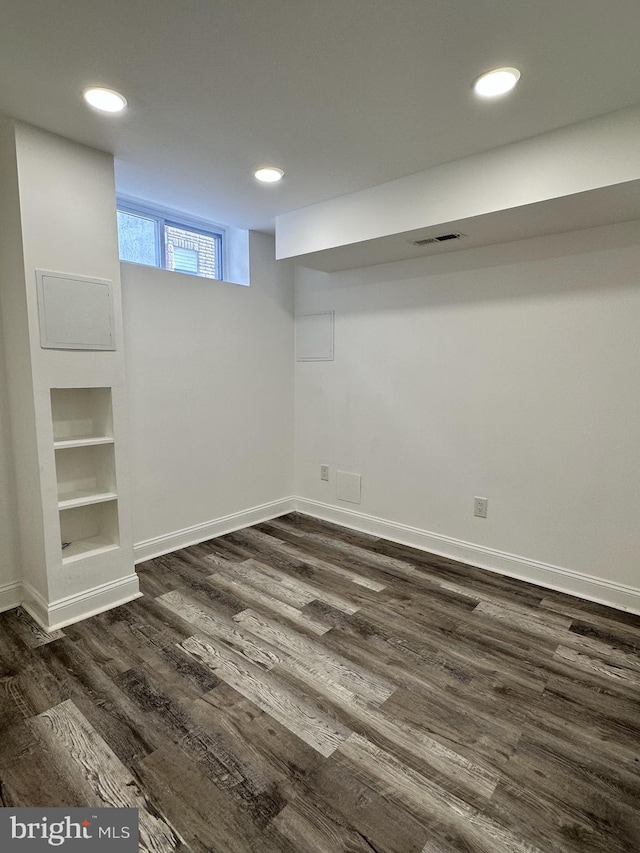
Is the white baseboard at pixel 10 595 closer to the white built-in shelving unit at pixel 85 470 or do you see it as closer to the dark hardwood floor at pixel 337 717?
the dark hardwood floor at pixel 337 717

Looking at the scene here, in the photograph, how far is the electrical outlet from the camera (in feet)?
9.77

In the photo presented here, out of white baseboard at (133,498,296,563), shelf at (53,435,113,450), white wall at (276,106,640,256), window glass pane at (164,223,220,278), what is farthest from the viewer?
window glass pane at (164,223,220,278)

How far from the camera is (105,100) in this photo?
1.83 metres

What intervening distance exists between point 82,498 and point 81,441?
0.33m

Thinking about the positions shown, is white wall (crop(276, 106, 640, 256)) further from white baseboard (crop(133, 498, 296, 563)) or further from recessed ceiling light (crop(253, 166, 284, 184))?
white baseboard (crop(133, 498, 296, 563))

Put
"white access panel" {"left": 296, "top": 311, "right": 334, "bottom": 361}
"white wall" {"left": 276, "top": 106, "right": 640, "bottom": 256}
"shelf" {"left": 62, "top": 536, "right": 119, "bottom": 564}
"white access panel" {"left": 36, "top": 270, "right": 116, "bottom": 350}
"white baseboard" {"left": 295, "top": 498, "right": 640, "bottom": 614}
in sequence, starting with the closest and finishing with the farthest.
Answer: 1. "white wall" {"left": 276, "top": 106, "right": 640, "bottom": 256}
2. "white access panel" {"left": 36, "top": 270, "right": 116, "bottom": 350}
3. "shelf" {"left": 62, "top": 536, "right": 119, "bottom": 564}
4. "white baseboard" {"left": 295, "top": 498, "right": 640, "bottom": 614}
5. "white access panel" {"left": 296, "top": 311, "right": 334, "bottom": 361}

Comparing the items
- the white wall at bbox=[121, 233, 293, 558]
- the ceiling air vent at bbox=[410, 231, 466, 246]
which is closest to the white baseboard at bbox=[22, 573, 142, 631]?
the white wall at bbox=[121, 233, 293, 558]

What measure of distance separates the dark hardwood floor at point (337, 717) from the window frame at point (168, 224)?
235 cm

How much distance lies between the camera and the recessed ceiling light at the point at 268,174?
2416 millimetres

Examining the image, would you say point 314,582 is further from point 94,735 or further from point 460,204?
point 460,204

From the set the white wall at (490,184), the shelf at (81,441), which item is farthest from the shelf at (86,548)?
the white wall at (490,184)

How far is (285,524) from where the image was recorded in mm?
3828

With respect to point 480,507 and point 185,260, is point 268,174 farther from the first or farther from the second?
point 480,507

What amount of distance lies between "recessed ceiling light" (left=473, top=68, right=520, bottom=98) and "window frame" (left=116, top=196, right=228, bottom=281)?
7.11ft
